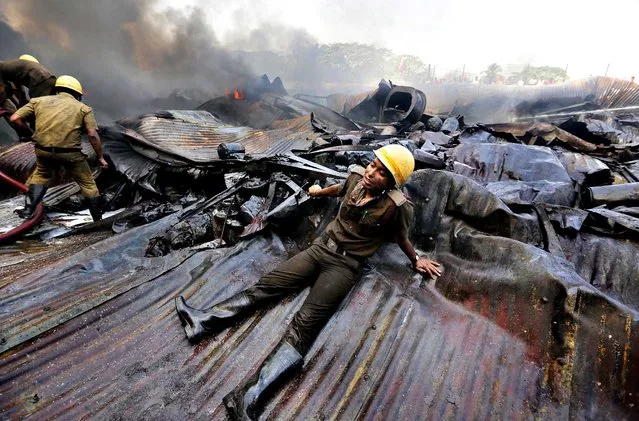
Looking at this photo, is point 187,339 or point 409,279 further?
point 409,279

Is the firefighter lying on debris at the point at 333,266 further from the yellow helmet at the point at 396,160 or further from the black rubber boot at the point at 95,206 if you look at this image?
the black rubber boot at the point at 95,206

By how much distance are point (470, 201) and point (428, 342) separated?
1.20 meters

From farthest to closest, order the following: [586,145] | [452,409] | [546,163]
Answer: [586,145] → [546,163] → [452,409]

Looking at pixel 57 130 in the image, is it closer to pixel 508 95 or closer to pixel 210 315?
pixel 210 315

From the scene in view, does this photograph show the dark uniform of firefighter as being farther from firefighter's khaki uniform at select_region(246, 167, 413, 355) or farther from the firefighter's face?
the firefighter's face

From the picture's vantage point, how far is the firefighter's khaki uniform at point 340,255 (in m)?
2.05

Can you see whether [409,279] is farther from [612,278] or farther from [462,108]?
[462,108]

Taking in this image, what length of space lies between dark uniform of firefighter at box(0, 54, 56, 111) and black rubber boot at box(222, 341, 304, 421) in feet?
18.1

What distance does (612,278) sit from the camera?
2.08m

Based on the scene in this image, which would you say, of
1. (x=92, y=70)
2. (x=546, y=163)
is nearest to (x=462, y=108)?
(x=546, y=163)

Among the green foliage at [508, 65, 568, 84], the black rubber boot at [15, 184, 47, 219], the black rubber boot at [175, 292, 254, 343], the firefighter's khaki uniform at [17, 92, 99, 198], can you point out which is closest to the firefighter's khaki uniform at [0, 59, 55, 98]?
the firefighter's khaki uniform at [17, 92, 99, 198]

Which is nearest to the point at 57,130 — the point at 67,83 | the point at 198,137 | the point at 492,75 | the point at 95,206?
the point at 67,83

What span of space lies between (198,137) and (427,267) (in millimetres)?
4551

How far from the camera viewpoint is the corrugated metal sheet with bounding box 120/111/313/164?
4.75 m
